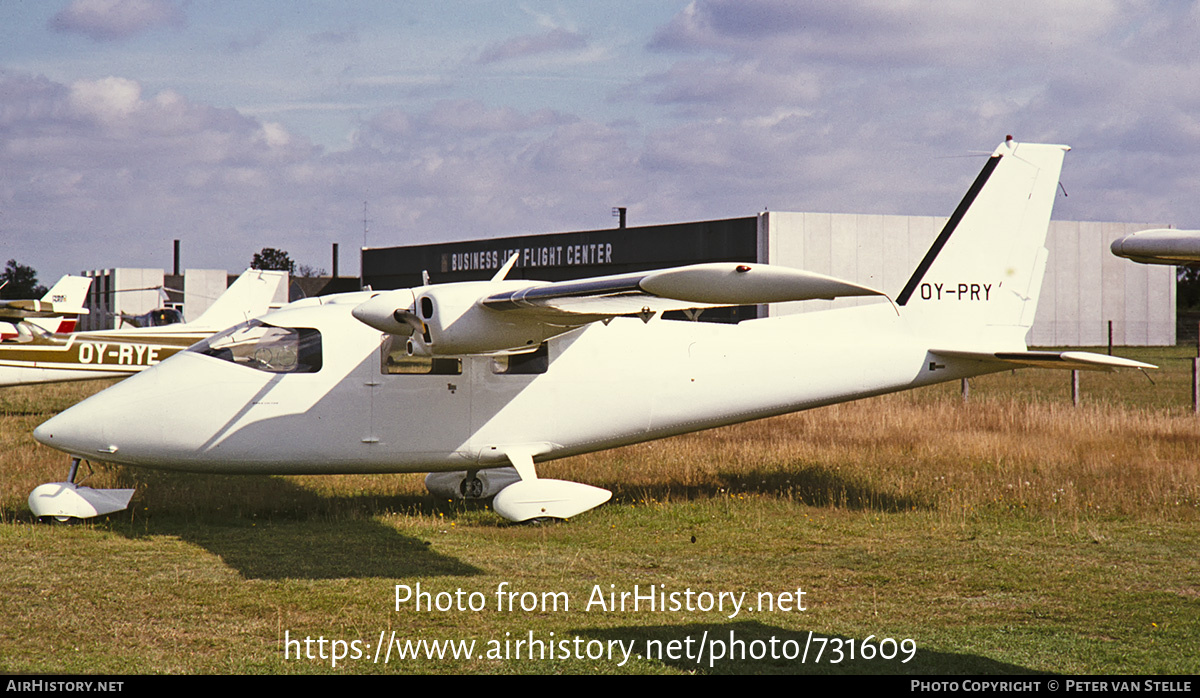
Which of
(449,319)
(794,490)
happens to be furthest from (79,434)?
(794,490)

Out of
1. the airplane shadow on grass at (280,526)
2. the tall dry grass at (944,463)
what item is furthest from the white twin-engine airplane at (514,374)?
the tall dry grass at (944,463)

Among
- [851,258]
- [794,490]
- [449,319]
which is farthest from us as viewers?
[851,258]

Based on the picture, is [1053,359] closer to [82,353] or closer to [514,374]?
[514,374]

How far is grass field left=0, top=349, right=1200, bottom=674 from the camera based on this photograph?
657cm

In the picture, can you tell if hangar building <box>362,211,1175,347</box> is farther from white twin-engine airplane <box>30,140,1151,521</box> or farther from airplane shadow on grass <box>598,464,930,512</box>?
white twin-engine airplane <box>30,140,1151,521</box>

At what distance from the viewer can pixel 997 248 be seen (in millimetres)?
12820

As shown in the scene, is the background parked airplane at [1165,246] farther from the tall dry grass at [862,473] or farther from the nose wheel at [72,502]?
the nose wheel at [72,502]

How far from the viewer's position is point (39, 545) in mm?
9594

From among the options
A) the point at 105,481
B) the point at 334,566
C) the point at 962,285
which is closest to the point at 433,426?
the point at 334,566

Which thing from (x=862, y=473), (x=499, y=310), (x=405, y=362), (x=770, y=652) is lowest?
(x=770, y=652)

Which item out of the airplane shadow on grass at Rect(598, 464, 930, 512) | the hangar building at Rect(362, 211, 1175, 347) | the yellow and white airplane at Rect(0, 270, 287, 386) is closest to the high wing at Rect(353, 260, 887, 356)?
the airplane shadow on grass at Rect(598, 464, 930, 512)

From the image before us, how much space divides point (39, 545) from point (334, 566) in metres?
3.08

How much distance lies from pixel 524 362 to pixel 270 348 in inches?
105

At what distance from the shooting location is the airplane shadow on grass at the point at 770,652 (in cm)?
620
